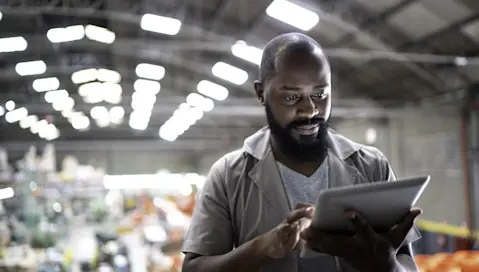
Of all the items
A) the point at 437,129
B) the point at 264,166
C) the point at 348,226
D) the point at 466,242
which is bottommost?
the point at 466,242

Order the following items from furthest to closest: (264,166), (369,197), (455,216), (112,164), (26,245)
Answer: (112,164) < (455,216) < (26,245) < (264,166) < (369,197)

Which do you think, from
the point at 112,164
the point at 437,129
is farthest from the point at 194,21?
the point at 112,164

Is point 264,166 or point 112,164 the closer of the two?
point 264,166

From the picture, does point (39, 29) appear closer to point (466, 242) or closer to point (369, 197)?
point (466, 242)

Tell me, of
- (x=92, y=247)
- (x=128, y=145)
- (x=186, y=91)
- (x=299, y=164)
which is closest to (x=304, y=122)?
(x=299, y=164)

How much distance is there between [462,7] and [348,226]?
290 inches

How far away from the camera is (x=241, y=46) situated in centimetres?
962

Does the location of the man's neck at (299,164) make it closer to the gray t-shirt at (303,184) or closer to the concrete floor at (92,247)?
the gray t-shirt at (303,184)

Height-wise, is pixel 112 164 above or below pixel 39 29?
below

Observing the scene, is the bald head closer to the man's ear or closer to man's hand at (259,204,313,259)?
the man's ear

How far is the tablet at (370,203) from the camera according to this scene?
1.03 m

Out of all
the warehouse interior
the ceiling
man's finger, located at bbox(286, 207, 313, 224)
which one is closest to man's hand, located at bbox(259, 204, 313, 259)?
man's finger, located at bbox(286, 207, 313, 224)

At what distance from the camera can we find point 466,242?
912 centimetres

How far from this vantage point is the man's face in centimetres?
126
